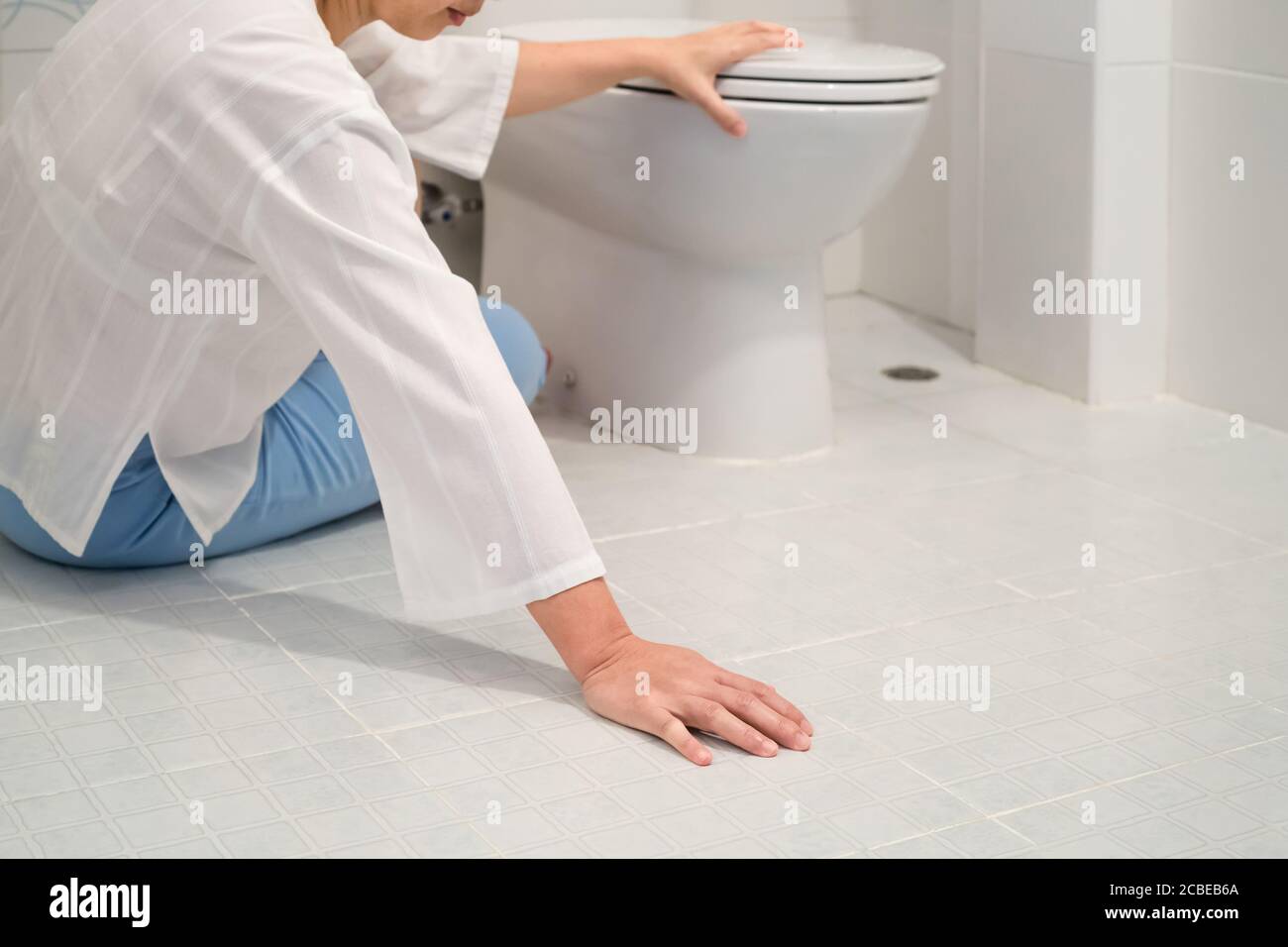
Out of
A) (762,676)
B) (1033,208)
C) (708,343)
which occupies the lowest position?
(762,676)

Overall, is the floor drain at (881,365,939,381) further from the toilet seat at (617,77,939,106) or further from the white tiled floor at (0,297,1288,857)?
the toilet seat at (617,77,939,106)

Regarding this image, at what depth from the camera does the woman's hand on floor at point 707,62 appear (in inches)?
64.9

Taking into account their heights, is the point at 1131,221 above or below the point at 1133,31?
below

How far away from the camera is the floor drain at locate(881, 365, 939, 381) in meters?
2.19

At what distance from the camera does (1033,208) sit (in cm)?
209

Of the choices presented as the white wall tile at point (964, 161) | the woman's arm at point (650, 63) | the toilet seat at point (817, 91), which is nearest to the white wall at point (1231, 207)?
the white wall tile at point (964, 161)

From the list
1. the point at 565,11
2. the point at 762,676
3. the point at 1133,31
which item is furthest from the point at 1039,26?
the point at 762,676

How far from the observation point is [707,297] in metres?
1.84

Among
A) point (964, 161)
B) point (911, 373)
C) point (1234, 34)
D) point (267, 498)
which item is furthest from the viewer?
point (964, 161)

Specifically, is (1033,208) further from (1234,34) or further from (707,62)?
(707,62)

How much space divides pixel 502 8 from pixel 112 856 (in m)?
1.25

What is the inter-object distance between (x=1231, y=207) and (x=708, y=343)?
0.66 metres

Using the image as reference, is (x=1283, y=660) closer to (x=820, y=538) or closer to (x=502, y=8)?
(x=820, y=538)

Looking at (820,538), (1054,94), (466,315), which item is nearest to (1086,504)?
(820,538)
